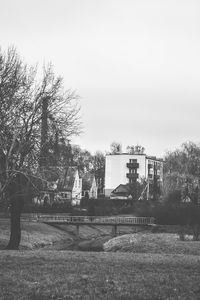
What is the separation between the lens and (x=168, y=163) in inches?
3706

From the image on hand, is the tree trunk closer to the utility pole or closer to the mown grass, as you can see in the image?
the utility pole

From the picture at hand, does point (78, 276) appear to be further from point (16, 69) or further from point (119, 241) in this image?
point (119, 241)

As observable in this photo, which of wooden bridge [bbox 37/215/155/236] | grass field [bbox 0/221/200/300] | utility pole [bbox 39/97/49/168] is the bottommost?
grass field [bbox 0/221/200/300]

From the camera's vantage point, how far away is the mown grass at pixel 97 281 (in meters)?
10.4

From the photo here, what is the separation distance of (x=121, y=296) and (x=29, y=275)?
3.05 meters

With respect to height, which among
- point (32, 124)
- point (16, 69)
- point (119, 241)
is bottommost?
point (119, 241)

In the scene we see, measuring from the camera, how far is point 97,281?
11.8 m

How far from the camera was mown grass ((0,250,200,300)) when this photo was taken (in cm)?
1044

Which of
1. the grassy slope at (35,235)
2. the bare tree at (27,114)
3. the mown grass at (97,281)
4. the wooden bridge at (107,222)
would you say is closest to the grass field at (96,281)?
the mown grass at (97,281)

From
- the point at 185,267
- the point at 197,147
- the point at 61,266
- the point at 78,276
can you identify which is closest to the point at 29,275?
the point at 78,276

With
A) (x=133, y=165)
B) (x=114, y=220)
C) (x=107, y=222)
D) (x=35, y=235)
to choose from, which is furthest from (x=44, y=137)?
(x=133, y=165)

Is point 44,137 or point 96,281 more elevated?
point 44,137

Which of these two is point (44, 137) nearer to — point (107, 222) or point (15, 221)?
point (15, 221)

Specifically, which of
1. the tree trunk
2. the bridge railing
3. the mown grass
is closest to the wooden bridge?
the bridge railing
